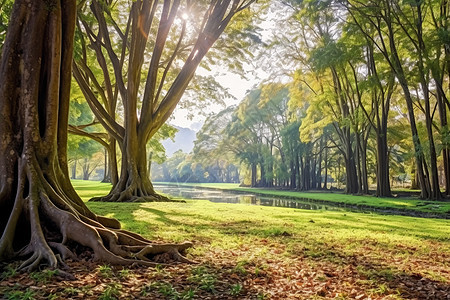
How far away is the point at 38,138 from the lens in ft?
15.0

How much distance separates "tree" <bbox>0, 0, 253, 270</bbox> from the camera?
3.96 m

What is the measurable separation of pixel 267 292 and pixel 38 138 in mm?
3596

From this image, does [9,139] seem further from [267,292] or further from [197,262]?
[267,292]

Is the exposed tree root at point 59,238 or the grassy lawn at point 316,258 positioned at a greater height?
the exposed tree root at point 59,238

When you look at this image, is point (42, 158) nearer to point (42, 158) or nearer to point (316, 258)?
point (42, 158)

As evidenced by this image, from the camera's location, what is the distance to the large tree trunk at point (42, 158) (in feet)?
13.0

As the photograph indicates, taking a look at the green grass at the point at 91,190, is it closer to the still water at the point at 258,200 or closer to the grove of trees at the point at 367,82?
the still water at the point at 258,200

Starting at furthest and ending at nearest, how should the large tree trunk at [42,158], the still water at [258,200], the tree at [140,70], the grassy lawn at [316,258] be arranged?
the still water at [258,200] < the tree at [140,70] < the large tree trunk at [42,158] < the grassy lawn at [316,258]

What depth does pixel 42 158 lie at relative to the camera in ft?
15.2

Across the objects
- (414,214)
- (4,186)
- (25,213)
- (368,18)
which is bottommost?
(414,214)

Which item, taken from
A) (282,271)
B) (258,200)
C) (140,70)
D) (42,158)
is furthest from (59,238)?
(258,200)

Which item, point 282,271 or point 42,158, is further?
point 42,158

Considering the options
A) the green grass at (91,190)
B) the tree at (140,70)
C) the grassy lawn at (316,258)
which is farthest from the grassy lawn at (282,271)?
the green grass at (91,190)

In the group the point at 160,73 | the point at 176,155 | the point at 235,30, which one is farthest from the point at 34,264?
the point at 176,155
